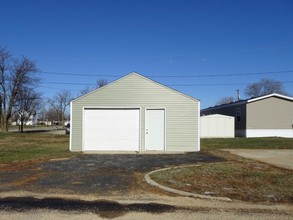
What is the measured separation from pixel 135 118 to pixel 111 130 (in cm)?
143

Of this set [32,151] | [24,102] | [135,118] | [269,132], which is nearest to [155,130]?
[135,118]

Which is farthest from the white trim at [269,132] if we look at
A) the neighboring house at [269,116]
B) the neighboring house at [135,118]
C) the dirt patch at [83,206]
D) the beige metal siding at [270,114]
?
the dirt patch at [83,206]

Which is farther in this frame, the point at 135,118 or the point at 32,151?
the point at 135,118

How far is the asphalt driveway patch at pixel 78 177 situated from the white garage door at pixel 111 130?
4.76m

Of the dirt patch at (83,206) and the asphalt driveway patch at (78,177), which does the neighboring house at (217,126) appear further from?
the dirt patch at (83,206)

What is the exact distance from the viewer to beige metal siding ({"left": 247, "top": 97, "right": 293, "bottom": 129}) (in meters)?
31.3

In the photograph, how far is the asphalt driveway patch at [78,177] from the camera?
7.57 metres

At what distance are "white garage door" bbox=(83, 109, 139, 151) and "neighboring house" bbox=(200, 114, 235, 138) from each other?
1565 cm

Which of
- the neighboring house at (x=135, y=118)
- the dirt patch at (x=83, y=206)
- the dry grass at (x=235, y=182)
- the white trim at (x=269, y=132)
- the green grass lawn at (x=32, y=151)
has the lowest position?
the green grass lawn at (x=32, y=151)

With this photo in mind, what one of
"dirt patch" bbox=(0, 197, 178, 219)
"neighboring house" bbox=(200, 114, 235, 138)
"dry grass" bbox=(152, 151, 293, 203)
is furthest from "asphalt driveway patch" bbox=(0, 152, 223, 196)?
"neighboring house" bbox=(200, 114, 235, 138)

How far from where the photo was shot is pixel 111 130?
1744cm

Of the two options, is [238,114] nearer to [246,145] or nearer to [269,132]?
[269,132]

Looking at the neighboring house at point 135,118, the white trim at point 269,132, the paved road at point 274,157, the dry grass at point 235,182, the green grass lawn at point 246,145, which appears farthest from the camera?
the white trim at point 269,132

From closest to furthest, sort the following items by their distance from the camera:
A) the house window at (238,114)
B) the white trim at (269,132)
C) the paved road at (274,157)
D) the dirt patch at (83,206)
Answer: the dirt patch at (83,206) → the paved road at (274,157) → the white trim at (269,132) → the house window at (238,114)
